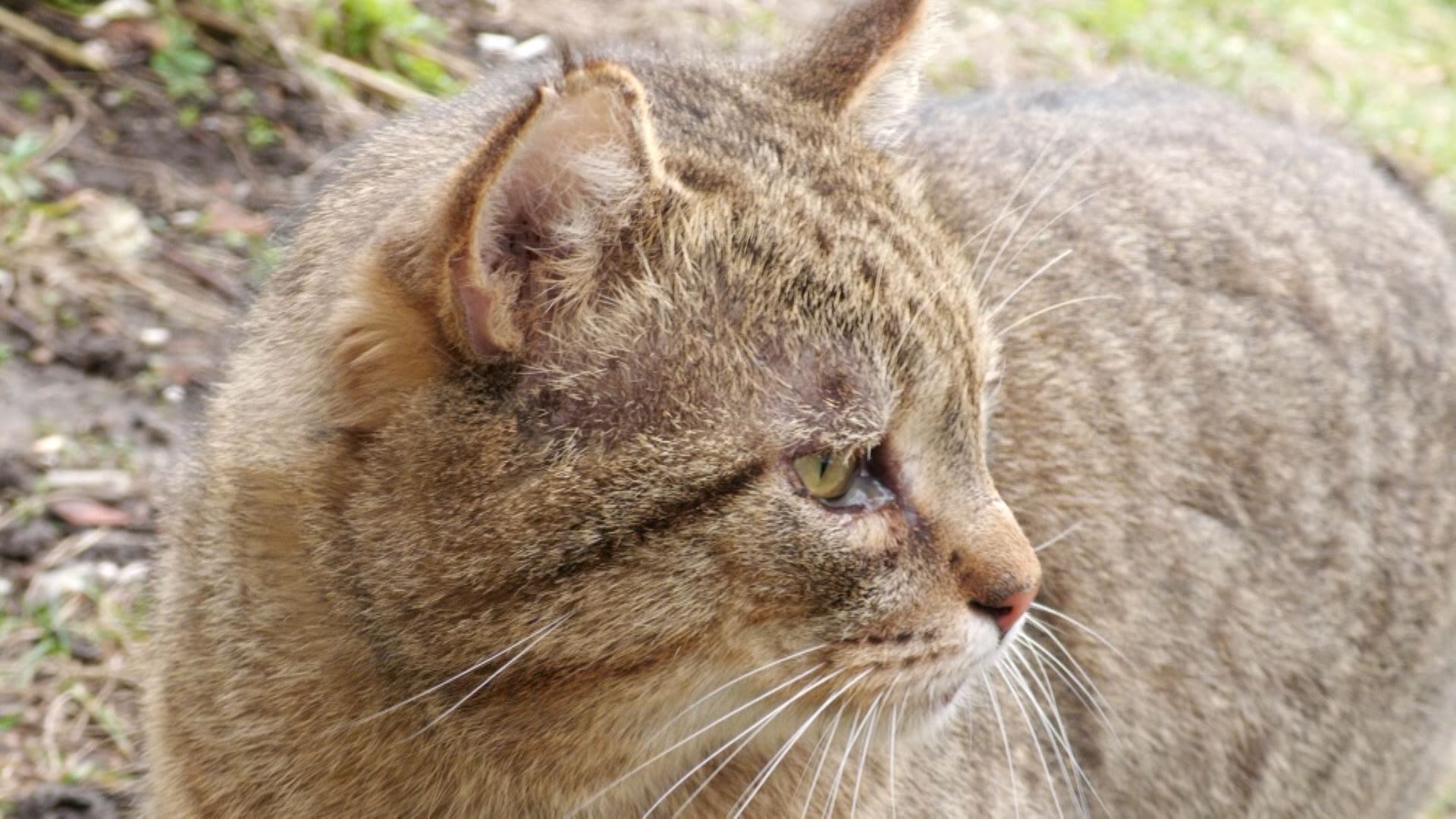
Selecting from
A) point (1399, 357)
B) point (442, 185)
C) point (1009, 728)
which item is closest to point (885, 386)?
point (442, 185)

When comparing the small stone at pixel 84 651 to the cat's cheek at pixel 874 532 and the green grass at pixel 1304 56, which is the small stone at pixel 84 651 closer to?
the cat's cheek at pixel 874 532

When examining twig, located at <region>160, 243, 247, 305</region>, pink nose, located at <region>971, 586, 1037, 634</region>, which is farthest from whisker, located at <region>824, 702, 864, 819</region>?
twig, located at <region>160, 243, 247, 305</region>

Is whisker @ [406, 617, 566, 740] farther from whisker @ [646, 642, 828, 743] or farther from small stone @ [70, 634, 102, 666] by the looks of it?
small stone @ [70, 634, 102, 666]

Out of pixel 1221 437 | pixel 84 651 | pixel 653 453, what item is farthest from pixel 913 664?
pixel 84 651

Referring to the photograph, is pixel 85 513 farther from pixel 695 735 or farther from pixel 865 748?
pixel 865 748

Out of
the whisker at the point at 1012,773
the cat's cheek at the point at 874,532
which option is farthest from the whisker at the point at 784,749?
the whisker at the point at 1012,773

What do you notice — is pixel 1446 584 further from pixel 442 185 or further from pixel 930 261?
pixel 442 185
